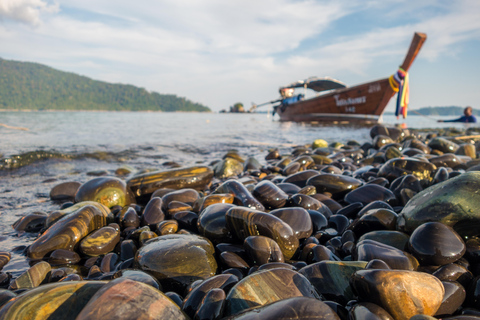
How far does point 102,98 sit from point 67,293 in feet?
550

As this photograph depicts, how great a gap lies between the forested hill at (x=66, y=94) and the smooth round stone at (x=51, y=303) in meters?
141

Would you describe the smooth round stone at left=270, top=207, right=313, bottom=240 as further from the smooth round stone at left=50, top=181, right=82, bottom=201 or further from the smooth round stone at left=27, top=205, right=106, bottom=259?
the smooth round stone at left=50, top=181, right=82, bottom=201

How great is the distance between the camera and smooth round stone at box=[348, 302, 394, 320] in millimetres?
1255

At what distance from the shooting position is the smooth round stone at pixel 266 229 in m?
2.18

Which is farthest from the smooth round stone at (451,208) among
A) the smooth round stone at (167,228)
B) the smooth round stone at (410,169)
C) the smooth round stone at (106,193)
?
the smooth round stone at (106,193)

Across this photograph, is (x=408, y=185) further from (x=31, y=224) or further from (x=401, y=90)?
(x=401, y=90)

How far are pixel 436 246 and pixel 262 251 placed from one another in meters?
1.14

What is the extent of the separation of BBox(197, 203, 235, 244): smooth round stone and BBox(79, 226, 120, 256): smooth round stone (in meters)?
0.83

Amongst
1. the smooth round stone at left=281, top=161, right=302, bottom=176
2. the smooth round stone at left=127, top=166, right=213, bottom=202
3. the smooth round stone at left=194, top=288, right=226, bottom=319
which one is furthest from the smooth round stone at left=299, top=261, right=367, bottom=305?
the smooth round stone at left=281, top=161, right=302, bottom=176

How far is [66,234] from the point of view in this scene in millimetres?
2473

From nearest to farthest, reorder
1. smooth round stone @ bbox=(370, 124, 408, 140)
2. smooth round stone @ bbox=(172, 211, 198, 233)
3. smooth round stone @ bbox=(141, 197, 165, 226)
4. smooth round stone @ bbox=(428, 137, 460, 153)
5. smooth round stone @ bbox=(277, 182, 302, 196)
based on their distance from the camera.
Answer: smooth round stone @ bbox=(172, 211, 198, 233) < smooth round stone @ bbox=(141, 197, 165, 226) < smooth round stone @ bbox=(277, 182, 302, 196) < smooth round stone @ bbox=(428, 137, 460, 153) < smooth round stone @ bbox=(370, 124, 408, 140)

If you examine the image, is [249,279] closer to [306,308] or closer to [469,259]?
[306,308]

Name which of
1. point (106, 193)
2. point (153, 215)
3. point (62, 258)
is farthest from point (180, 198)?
point (62, 258)

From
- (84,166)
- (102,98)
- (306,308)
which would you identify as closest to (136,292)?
(306,308)
